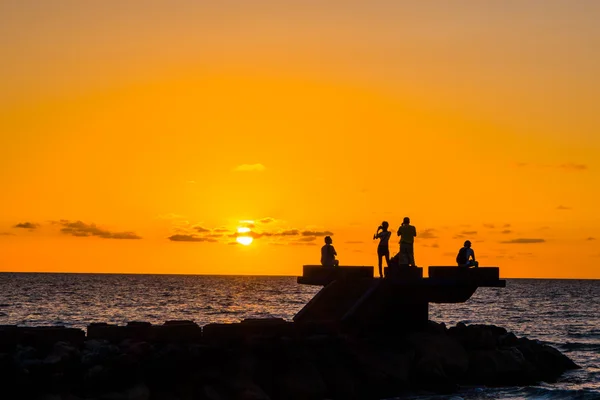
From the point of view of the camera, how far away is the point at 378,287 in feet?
83.7

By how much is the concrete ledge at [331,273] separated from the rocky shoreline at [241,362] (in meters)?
2.29

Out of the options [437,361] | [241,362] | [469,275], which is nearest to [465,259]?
[469,275]

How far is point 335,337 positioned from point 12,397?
324 inches

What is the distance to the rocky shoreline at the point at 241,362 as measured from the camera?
1884cm

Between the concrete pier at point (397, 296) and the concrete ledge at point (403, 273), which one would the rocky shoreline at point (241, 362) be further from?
the concrete ledge at point (403, 273)

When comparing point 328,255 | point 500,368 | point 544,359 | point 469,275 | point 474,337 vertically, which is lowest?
point 500,368

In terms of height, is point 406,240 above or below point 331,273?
above

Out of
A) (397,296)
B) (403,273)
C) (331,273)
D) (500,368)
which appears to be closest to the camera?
(403,273)

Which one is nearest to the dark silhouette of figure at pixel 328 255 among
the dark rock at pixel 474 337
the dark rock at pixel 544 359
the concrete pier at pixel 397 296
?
the concrete pier at pixel 397 296

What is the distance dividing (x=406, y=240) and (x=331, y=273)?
9.82 ft

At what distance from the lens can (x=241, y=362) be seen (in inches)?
832

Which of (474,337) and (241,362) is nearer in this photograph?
(241,362)

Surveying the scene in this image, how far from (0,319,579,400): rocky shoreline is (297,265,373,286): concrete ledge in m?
2.29

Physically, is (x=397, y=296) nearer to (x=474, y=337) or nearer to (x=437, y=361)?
(x=437, y=361)
